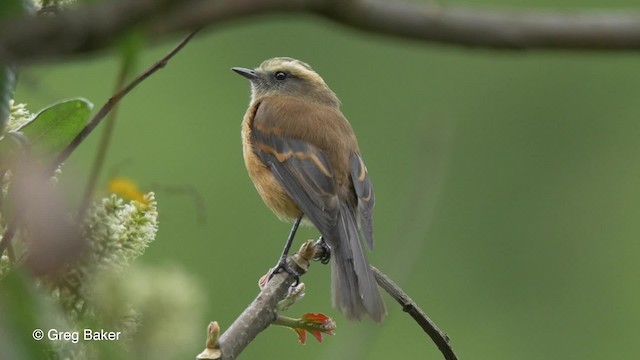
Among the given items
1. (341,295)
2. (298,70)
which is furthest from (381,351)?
(341,295)

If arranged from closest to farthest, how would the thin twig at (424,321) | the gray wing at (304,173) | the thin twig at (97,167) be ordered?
the thin twig at (97,167), the thin twig at (424,321), the gray wing at (304,173)

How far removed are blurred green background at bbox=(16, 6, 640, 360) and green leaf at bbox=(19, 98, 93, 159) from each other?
4.33m

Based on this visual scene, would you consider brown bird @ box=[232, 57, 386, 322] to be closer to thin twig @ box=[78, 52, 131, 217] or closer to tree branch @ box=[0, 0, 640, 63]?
thin twig @ box=[78, 52, 131, 217]

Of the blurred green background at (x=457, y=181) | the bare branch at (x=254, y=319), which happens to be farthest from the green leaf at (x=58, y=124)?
the blurred green background at (x=457, y=181)

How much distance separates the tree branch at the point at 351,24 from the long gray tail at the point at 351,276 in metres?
1.20

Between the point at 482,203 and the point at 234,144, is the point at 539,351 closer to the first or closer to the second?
the point at 482,203

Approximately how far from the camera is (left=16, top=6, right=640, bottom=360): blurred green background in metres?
7.49

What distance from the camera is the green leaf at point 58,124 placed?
1142 millimetres

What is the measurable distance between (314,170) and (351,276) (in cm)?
75

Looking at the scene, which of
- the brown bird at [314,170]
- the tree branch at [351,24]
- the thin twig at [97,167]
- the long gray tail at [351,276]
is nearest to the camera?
the tree branch at [351,24]

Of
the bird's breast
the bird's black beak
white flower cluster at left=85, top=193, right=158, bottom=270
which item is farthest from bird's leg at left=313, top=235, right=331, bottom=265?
white flower cluster at left=85, top=193, right=158, bottom=270

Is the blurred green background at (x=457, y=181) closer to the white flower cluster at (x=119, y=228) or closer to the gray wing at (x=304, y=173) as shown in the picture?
Answer: the gray wing at (x=304, y=173)

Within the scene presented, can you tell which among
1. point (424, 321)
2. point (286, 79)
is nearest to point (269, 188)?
point (286, 79)

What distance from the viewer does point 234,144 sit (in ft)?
27.3
